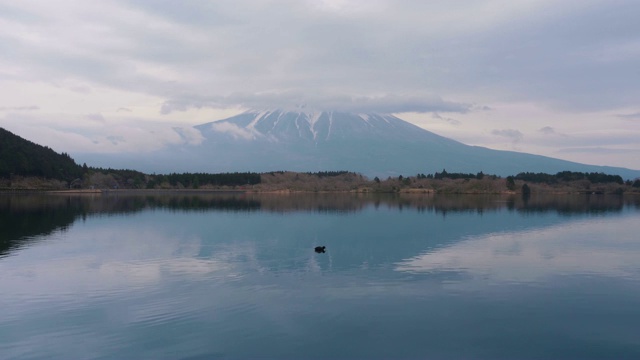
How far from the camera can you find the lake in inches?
333

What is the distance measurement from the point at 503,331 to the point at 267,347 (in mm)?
4168

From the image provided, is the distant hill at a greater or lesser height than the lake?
greater

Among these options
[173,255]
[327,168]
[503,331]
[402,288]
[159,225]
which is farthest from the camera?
[327,168]

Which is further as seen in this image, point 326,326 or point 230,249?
point 230,249

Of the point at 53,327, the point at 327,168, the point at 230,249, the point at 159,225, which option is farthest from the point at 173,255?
the point at 327,168

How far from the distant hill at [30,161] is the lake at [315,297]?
57.6 m

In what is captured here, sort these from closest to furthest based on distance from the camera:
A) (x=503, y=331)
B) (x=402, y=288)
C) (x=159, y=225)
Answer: (x=503, y=331) → (x=402, y=288) → (x=159, y=225)

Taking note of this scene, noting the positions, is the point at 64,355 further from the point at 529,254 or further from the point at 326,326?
the point at 529,254

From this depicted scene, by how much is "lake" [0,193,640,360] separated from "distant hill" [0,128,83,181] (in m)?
57.6

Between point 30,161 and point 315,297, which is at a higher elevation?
point 30,161

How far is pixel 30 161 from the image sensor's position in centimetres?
7450

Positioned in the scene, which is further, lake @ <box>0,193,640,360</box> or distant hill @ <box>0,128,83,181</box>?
distant hill @ <box>0,128,83,181</box>

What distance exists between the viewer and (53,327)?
926 cm

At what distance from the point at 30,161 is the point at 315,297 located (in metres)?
75.4
